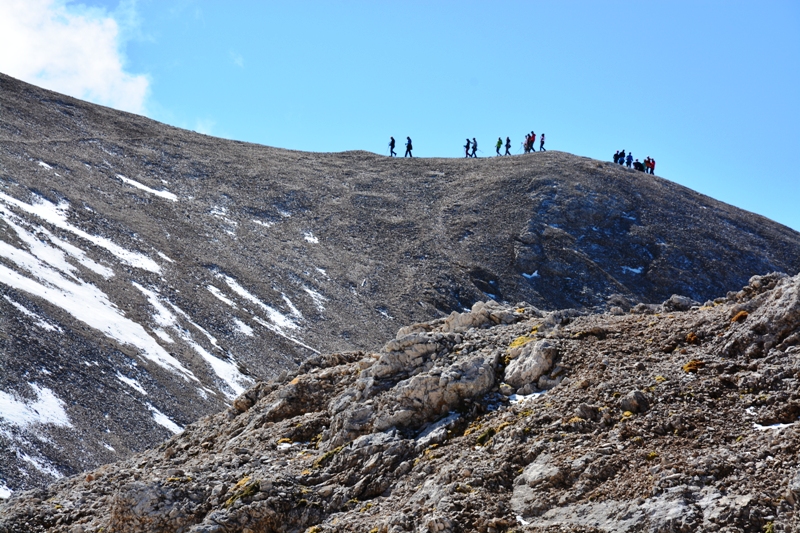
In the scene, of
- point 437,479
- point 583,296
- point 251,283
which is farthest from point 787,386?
point 583,296

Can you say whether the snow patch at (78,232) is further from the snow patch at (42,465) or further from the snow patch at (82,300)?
the snow patch at (42,465)

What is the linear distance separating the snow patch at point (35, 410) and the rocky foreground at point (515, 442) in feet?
38.8

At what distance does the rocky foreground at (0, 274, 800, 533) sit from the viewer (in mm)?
9164

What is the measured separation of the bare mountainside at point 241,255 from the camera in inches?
1208

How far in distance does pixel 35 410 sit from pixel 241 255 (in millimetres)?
26157

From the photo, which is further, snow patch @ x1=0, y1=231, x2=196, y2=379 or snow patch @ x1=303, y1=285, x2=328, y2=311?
snow patch @ x1=303, y1=285, x2=328, y2=311

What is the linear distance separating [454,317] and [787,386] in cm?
674

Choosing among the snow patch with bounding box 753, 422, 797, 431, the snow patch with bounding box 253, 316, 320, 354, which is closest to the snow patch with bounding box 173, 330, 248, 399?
the snow patch with bounding box 253, 316, 320, 354

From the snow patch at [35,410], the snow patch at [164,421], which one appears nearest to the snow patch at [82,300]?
Result: the snow patch at [164,421]

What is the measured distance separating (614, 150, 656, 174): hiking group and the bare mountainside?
5207 millimetres

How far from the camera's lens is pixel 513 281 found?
56.0 m

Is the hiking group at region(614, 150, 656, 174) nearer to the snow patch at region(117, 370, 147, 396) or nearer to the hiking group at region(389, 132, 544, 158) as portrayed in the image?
the hiking group at region(389, 132, 544, 158)

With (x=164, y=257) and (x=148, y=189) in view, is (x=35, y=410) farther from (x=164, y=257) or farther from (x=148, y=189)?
(x=148, y=189)

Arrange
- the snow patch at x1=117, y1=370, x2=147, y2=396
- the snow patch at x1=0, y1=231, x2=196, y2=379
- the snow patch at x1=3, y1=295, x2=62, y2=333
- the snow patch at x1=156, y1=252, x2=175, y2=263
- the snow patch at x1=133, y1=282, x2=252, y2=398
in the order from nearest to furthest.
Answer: the snow patch at x1=117, y1=370, x2=147, y2=396
the snow patch at x1=3, y1=295, x2=62, y2=333
the snow patch at x1=0, y1=231, x2=196, y2=379
the snow patch at x1=133, y1=282, x2=252, y2=398
the snow patch at x1=156, y1=252, x2=175, y2=263
